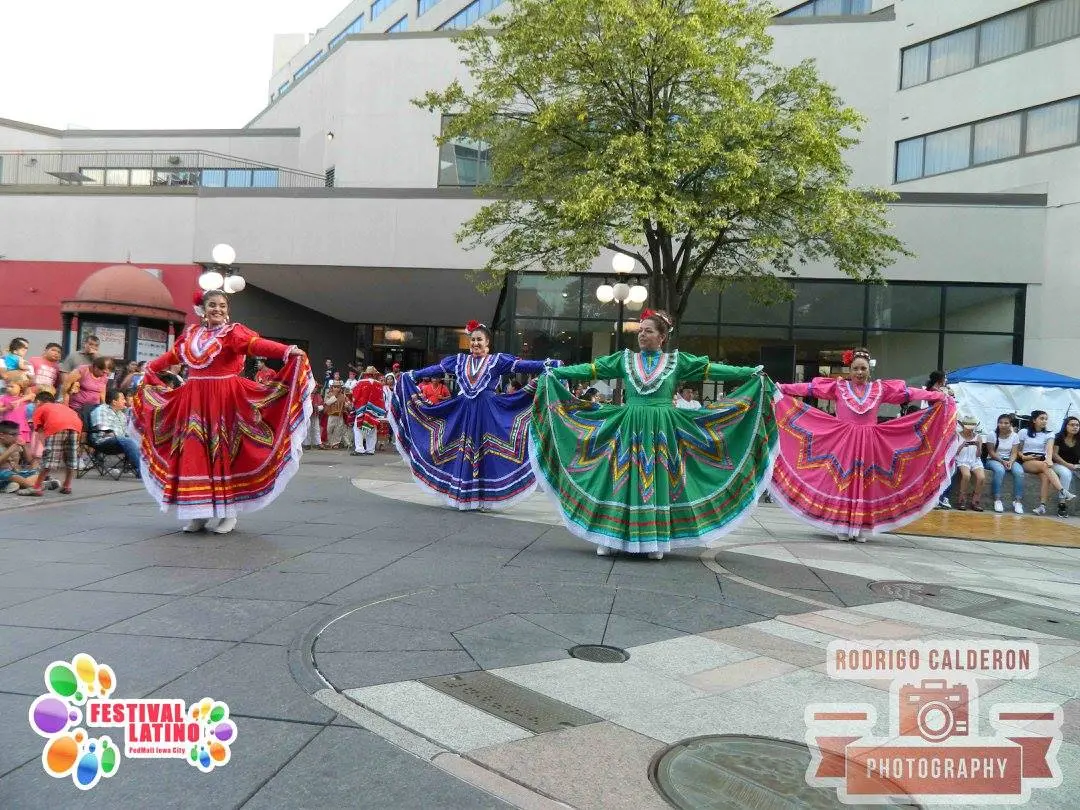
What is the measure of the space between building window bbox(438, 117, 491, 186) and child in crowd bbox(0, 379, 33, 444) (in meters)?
16.6

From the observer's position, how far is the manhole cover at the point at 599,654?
386 centimetres

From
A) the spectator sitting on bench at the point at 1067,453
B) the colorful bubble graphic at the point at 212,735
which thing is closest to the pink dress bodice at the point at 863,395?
the spectator sitting on bench at the point at 1067,453

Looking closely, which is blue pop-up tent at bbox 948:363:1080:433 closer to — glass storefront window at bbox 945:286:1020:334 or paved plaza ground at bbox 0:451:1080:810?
glass storefront window at bbox 945:286:1020:334

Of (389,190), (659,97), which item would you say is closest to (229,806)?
(659,97)

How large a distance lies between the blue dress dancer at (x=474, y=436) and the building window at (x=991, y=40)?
68.9 ft

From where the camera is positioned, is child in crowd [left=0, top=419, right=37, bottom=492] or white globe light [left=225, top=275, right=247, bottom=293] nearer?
child in crowd [left=0, top=419, right=37, bottom=492]

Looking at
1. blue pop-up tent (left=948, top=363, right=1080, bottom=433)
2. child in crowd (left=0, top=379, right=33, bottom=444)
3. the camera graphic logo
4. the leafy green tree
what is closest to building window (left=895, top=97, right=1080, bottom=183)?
blue pop-up tent (left=948, top=363, right=1080, bottom=433)

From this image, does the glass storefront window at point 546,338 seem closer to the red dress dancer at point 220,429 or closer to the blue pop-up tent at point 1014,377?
the blue pop-up tent at point 1014,377

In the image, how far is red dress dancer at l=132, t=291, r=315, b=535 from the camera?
6789mm

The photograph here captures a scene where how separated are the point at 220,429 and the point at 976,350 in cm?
2062

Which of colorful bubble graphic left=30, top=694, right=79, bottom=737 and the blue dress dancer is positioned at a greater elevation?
the blue dress dancer

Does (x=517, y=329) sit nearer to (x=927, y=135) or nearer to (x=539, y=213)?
(x=539, y=213)

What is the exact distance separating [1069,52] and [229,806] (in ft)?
85.9

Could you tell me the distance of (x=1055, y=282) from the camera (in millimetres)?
20641
